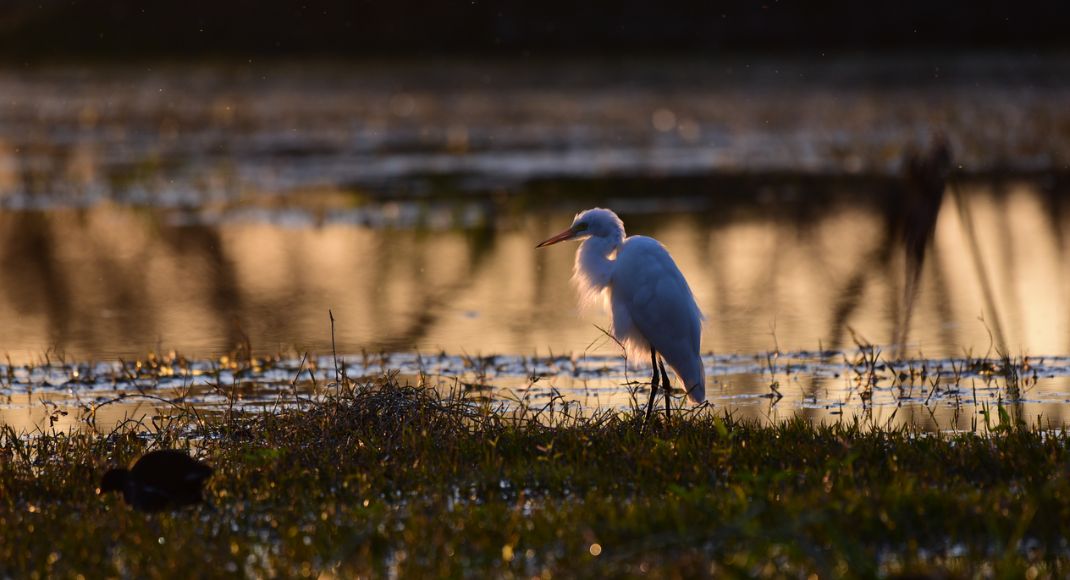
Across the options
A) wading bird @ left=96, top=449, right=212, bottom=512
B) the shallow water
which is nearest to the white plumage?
the shallow water

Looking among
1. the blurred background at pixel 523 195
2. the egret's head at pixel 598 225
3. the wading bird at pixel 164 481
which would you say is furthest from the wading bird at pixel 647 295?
the wading bird at pixel 164 481

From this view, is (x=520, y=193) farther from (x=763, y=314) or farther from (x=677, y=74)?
(x=677, y=74)

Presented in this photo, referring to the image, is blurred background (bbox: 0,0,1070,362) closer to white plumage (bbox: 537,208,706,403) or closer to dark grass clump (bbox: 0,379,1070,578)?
dark grass clump (bbox: 0,379,1070,578)

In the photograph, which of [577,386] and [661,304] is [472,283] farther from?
[661,304]

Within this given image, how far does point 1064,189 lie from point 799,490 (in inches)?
612

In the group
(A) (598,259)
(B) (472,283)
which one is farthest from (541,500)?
Answer: (B) (472,283)

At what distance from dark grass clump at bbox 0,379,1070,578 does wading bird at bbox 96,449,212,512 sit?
10 cm

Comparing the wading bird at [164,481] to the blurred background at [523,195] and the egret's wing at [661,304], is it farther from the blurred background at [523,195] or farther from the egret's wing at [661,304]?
the blurred background at [523,195]

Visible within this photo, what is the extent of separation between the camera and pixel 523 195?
21.2 m

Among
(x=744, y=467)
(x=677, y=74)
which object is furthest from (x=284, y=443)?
(x=677, y=74)

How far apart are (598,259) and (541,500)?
2.56m

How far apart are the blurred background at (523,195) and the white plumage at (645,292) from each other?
1.61 meters

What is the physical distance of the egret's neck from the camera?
868cm

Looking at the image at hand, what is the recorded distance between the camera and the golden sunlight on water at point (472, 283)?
11.8 m
